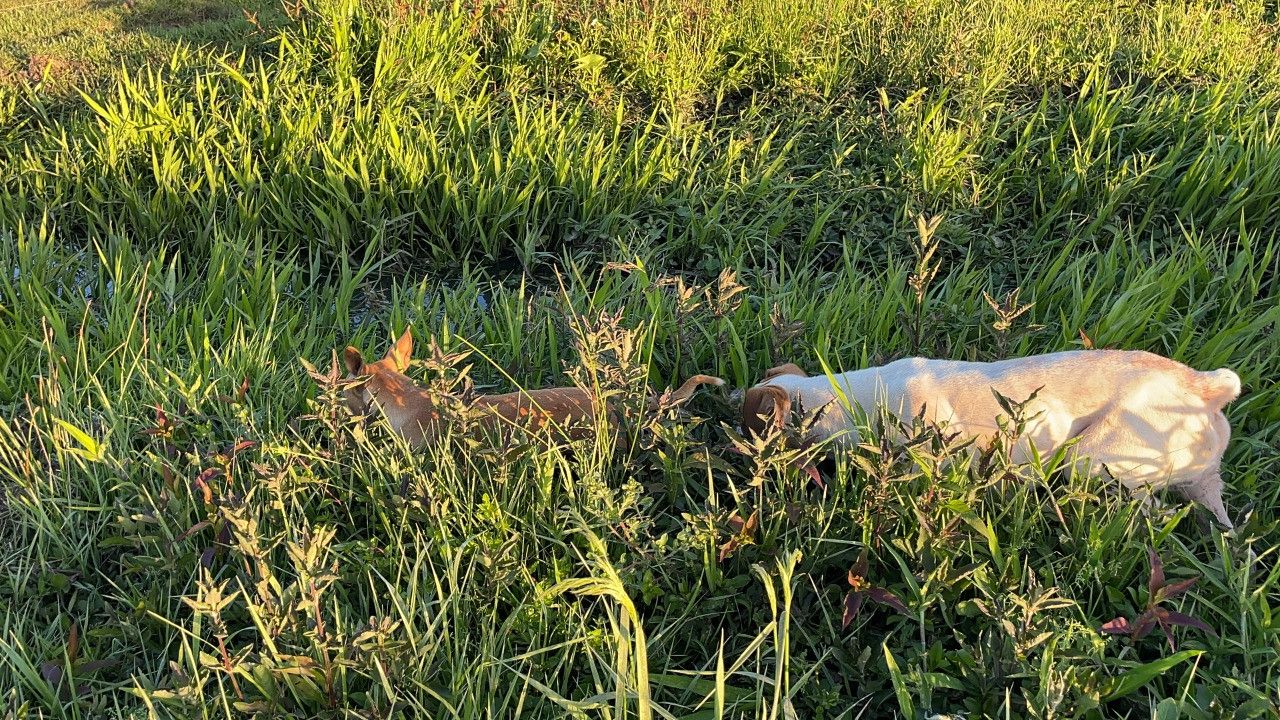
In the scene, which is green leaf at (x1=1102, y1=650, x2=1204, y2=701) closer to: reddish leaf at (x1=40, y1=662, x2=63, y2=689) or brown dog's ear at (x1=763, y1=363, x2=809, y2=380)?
brown dog's ear at (x1=763, y1=363, x2=809, y2=380)

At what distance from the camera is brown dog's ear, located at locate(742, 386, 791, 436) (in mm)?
1832

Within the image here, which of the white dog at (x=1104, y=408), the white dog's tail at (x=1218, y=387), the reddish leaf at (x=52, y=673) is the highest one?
the white dog's tail at (x=1218, y=387)

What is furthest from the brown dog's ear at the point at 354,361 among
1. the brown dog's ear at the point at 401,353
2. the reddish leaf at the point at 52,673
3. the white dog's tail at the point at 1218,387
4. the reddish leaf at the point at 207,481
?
the white dog's tail at the point at 1218,387

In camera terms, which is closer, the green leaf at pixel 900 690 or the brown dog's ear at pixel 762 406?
the green leaf at pixel 900 690

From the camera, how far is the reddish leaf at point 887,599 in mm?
1553

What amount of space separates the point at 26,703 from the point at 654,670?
106 cm

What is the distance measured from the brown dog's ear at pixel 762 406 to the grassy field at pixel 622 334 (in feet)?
0.23

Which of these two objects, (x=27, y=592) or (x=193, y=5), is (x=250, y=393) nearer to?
(x=27, y=592)

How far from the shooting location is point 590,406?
6.72 feet

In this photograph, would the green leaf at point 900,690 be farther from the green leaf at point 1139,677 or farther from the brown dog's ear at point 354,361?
the brown dog's ear at point 354,361

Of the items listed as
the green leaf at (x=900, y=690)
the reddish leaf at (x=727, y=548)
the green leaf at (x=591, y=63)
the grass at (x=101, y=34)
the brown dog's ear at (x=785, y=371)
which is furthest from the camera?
the grass at (x=101, y=34)

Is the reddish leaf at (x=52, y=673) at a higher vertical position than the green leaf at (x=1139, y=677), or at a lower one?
lower

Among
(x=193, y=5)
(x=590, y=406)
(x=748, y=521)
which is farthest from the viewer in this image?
(x=193, y=5)

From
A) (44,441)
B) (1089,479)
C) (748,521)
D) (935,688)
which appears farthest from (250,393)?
(1089,479)
